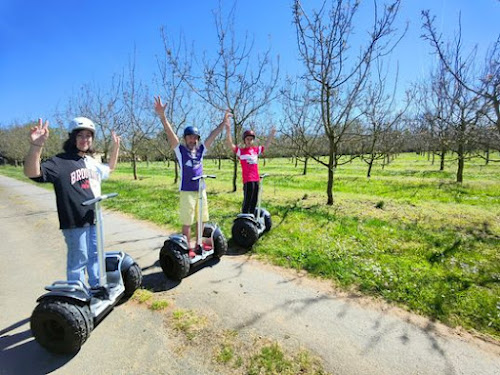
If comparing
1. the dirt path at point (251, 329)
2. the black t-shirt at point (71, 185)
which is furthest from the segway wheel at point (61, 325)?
the black t-shirt at point (71, 185)

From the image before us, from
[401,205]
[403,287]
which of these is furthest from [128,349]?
[401,205]

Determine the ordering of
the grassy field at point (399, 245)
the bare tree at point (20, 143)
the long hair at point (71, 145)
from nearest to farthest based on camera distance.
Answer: the long hair at point (71, 145), the grassy field at point (399, 245), the bare tree at point (20, 143)

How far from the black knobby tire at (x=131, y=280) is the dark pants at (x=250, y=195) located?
9.10 feet

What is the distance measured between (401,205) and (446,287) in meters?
5.52

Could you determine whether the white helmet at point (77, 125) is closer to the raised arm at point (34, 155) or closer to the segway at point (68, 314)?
the raised arm at point (34, 155)

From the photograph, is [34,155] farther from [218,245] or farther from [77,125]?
[218,245]

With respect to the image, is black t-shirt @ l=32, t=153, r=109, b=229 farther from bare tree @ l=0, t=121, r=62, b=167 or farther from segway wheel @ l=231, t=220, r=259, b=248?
bare tree @ l=0, t=121, r=62, b=167

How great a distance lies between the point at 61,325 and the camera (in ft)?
8.35

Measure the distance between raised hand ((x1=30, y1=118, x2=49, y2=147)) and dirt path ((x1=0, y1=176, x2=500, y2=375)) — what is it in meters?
2.00

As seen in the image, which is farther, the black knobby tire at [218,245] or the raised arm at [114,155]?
the black knobby tire at [218,245]

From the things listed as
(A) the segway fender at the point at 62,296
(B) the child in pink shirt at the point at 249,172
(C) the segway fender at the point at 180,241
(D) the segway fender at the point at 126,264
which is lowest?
(D) the segway fender at the point at 126,264

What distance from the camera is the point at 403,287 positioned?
12.7 feet

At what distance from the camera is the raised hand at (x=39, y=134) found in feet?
8.16

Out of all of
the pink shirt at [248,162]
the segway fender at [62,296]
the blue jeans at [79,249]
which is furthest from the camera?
the pink shirt at [248,162]
